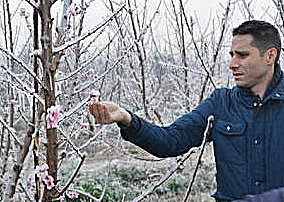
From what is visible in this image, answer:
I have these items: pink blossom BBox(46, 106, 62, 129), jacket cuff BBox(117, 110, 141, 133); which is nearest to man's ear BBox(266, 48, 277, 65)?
jacket cuff BBox(117, 110, 141, 133)

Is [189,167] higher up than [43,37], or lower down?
lower down

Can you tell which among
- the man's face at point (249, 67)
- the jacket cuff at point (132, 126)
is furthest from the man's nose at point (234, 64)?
the jacket cuff at point (132, 126)

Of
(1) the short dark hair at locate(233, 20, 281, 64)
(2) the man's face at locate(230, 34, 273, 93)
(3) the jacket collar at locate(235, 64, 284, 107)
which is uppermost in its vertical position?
(1) the short dark hair at locate(233, 20, 281, 64)

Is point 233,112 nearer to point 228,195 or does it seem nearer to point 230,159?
point 230,159

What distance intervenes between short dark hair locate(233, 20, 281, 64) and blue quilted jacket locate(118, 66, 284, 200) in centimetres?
12

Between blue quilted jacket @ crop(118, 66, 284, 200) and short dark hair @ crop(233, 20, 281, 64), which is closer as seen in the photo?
blue quilted jacket @ crop(118, 66, 284, 200)

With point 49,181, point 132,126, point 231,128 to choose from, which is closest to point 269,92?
point 231,128

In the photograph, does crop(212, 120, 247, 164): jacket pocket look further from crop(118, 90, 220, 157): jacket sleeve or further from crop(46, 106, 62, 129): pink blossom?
crop(46, 106, 62, 129): pink blossom

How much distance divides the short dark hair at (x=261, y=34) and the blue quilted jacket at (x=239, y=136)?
0.41 feet

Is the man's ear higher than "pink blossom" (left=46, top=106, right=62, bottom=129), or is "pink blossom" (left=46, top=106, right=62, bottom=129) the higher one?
the man's ear


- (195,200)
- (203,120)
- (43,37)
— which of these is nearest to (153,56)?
(195,200)

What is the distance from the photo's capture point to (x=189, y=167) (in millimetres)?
8336

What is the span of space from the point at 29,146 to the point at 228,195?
1.00 metres

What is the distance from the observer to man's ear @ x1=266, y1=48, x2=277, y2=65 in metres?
2.34
